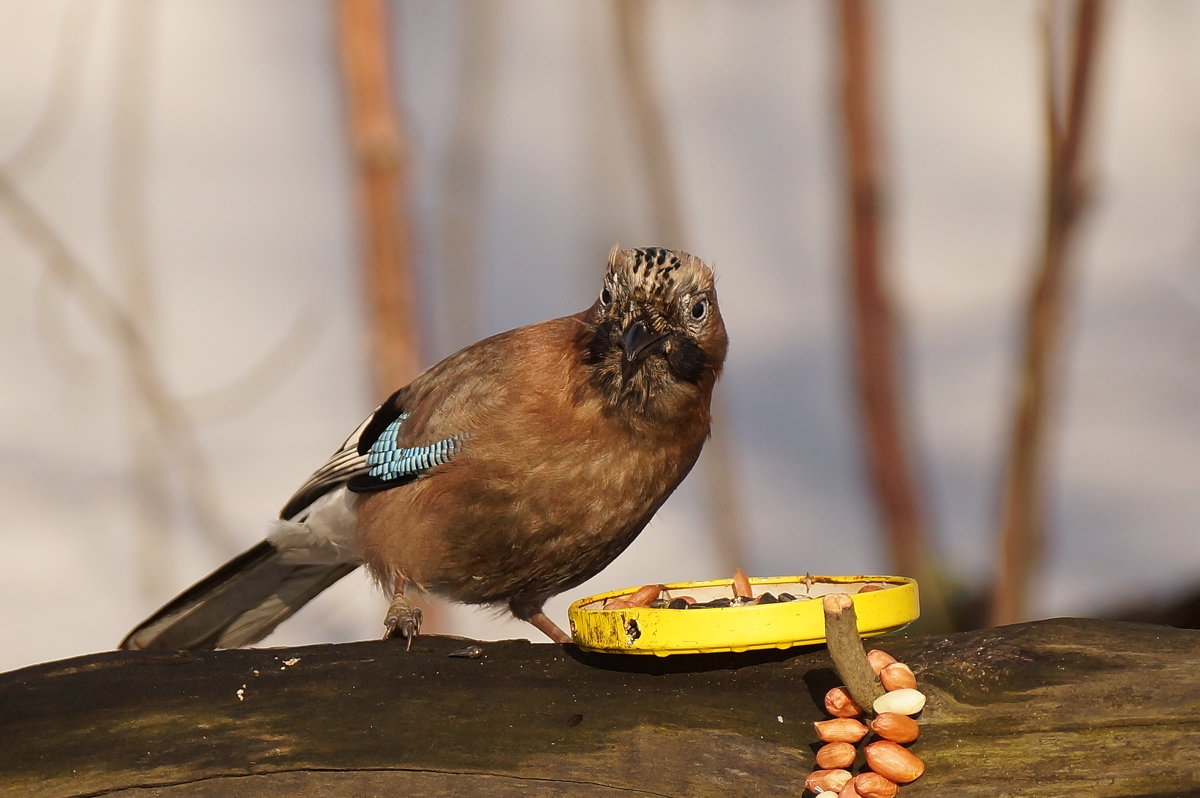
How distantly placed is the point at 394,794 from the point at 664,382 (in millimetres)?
1444

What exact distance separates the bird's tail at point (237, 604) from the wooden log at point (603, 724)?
1130 millimetres

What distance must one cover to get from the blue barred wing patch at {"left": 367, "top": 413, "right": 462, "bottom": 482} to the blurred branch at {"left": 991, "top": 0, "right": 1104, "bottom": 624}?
219cm

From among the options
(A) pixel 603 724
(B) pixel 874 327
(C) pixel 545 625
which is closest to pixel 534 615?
(C) pixel 545 625

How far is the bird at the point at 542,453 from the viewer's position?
3693mm

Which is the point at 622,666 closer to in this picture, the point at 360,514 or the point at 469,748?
the point at 469,748

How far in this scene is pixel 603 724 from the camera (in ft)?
9.50

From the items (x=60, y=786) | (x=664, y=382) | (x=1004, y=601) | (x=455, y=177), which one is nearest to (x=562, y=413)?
(x=664, y=382)

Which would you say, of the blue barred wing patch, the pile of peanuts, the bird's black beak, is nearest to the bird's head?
the bird's black beak

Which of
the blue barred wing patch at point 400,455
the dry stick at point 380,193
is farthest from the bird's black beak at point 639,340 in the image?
the dry stick at point 380,193

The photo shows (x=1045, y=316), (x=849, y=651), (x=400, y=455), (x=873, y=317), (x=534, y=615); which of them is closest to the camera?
(x=849, y=651)

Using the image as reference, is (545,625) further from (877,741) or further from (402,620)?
(877,741)

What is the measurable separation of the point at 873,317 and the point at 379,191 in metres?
2.45

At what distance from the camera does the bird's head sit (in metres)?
3.58

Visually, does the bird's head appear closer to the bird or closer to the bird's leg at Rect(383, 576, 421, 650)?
the bird
